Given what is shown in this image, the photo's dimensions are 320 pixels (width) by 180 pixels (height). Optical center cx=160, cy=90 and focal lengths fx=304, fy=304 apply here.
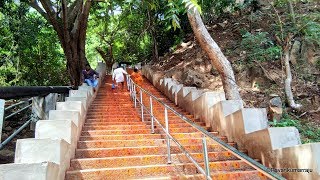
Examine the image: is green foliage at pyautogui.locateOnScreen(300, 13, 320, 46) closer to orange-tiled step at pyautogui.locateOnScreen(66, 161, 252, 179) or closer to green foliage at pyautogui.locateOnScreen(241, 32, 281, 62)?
green foliage at pyautogui.locateOnScreen(241, 32, 281, 62)

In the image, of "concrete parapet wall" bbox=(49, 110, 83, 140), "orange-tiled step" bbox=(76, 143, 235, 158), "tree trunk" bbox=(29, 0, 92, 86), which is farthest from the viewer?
"tree trunk" bbox=(29, 0, 92, 86)

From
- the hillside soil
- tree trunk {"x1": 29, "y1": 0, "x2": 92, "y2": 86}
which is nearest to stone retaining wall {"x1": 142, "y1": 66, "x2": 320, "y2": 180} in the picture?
the hillside soil

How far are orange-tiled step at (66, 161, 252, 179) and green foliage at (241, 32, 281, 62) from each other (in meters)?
7.69

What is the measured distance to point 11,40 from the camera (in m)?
13.5

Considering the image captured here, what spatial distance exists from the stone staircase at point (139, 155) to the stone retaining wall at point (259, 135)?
0.29 meters

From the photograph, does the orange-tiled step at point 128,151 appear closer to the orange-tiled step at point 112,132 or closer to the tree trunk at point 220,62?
the orange-tiled step at point 112,132

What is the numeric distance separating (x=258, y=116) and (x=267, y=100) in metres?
6.16

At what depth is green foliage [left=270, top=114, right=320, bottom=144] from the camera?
8842mm

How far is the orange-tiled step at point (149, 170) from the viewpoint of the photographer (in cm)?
430

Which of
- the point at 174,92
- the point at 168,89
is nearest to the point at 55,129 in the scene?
the point at 174,92

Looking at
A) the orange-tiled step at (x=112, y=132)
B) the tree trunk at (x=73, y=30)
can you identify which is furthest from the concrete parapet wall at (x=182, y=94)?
the tree trunk at (x=73, y=30)

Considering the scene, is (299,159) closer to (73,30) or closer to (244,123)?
(244,123)

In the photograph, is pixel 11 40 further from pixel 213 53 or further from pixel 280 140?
pixel 280 140

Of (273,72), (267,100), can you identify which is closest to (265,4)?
(273,72)
